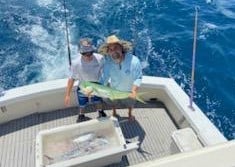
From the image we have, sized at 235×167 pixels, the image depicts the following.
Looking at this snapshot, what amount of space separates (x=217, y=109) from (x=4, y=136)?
3830 mm

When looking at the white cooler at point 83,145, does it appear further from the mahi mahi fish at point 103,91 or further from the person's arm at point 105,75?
the person's arm at point 105,75

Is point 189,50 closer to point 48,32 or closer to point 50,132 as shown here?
point 48,32

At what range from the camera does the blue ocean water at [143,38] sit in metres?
7.04

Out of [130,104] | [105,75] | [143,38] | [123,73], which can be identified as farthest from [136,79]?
[143,38]

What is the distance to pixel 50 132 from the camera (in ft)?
12.4

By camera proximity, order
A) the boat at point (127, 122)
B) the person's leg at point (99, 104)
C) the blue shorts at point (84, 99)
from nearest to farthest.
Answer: the boat at point (127, 122), the blue shorts at point (84, 99), the person's leg at point (99, 104)

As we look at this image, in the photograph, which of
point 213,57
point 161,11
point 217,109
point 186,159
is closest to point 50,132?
point 186,159

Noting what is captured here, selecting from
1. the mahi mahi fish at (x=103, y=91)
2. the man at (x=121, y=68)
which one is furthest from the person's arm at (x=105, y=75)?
the mahi mahi fish at (x=103, y=91)

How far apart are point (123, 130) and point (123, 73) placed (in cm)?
88

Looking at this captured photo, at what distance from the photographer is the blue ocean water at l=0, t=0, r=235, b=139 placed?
7039mm

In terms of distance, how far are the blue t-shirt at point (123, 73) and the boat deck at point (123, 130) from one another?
2.41 feet

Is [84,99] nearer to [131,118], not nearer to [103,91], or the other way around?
[103,91]

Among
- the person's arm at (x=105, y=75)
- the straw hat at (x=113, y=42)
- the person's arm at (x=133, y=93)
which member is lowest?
the person's arm at (x=133, y=93)

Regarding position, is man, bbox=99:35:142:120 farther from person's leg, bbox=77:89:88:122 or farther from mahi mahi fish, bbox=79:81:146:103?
person's leg, bbox=77:89:88:122
